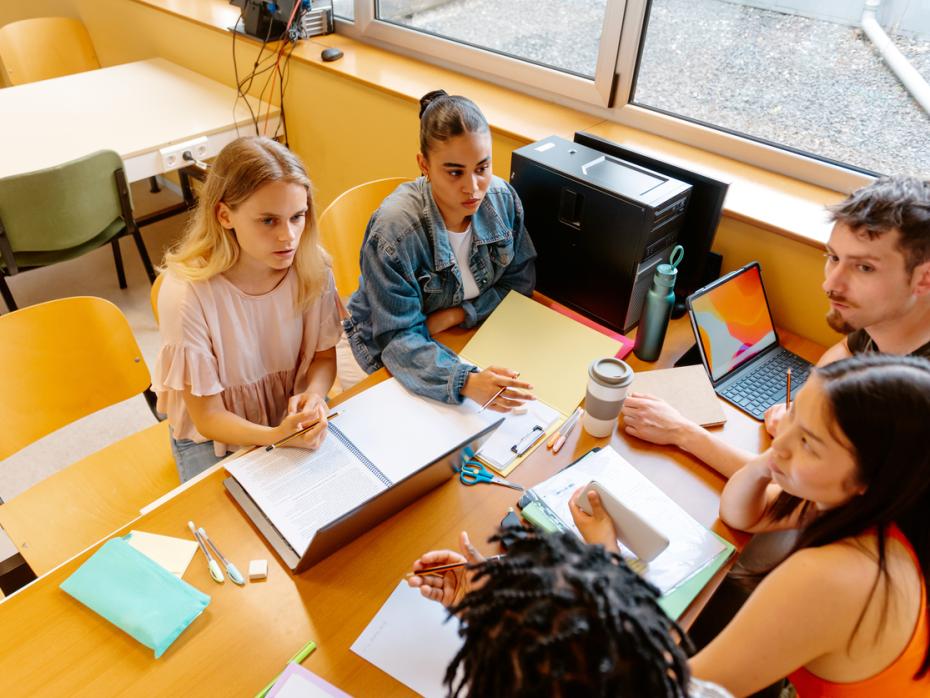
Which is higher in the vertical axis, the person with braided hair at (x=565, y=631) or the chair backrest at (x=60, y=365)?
the person with braided hair at (x=565, y=631)

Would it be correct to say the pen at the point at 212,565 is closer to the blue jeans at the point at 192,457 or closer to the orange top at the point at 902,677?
the blue jeans at the point at 192,457

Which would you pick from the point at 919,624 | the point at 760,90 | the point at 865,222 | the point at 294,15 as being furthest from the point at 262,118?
the point at 919,624

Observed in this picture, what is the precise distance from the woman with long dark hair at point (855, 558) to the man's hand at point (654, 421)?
36 centimetres

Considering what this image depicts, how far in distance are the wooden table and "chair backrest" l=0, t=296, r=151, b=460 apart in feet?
1.71

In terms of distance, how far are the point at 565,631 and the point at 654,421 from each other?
0.76 m

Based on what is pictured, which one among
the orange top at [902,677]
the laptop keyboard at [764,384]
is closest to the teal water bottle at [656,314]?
the laptop keyboard at [764,384]

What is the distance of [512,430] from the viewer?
49.8 inches

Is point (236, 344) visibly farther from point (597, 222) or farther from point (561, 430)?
point (597, 222)

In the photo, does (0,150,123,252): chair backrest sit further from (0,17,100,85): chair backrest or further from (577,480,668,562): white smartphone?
(577,480,668,562): white smartphone

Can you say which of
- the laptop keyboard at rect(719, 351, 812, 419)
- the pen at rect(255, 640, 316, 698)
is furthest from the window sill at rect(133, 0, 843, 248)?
the pen at rect(255, 640, 316, 698)

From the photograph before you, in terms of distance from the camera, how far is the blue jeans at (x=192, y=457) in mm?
1441

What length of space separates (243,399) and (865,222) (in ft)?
4.25

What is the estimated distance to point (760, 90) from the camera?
1893 mm

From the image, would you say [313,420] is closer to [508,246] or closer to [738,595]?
[508,246]
